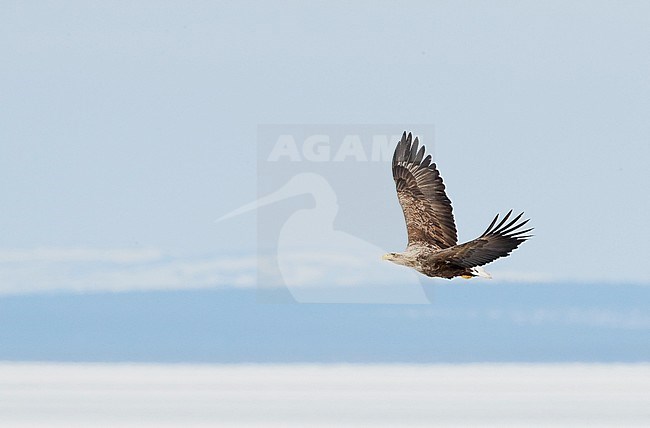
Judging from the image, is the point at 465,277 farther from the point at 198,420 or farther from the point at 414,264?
the point at 198,420

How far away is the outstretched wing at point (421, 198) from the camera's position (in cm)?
2239

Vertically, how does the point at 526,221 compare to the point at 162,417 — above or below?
above

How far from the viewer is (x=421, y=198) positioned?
22656mm

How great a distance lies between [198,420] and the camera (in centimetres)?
3672

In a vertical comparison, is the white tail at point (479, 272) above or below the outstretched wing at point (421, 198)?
below

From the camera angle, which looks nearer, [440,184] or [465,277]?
[465,277]

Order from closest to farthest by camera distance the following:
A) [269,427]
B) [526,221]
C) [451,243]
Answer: [526,221], [451,243], [269,427]

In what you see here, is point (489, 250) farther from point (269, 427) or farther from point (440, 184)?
point (269, 427)

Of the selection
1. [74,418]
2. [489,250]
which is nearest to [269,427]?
[74,418]

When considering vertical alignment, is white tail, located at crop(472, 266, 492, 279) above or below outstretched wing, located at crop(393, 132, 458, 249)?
below

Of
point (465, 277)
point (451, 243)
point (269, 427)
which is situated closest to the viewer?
point (465, 277)

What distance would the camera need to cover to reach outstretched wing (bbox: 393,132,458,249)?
73.5 ft

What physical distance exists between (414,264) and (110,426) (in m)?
15.9

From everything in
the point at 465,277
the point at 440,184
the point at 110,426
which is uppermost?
the point at 440,184
